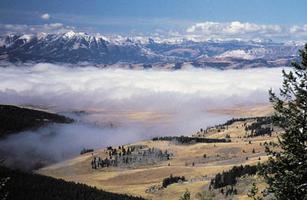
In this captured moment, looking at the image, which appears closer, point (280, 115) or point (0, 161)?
point (0, 161)

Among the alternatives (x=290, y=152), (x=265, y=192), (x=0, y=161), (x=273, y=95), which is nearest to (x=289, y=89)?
(x=273, y=95)

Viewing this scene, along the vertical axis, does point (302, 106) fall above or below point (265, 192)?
above

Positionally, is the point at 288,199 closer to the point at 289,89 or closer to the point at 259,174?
the point at 259,174

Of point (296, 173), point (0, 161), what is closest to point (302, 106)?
point (296, 173)

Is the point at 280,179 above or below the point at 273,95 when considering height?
below

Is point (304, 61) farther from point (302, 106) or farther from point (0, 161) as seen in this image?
point (0, 161)

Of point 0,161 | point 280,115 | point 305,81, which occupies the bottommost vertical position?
point 0,161
